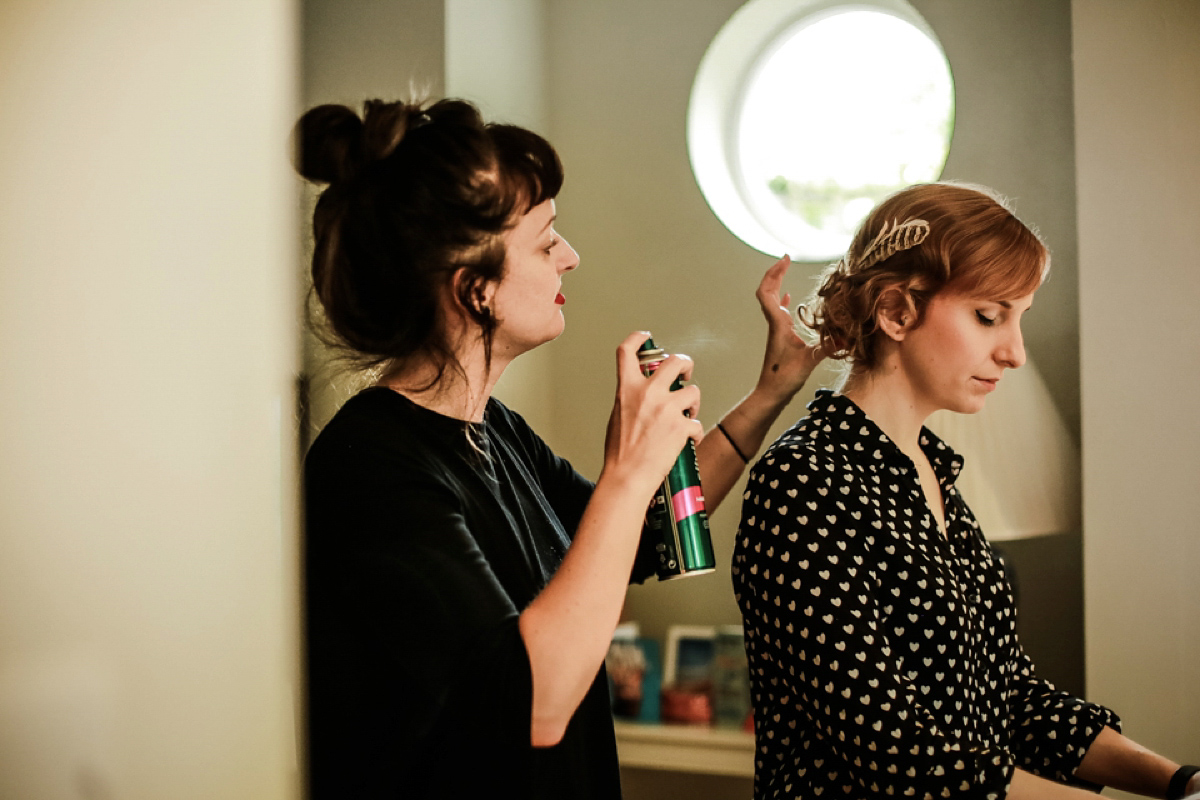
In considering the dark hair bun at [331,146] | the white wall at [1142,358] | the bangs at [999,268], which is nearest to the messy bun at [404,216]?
the dark hair bun at [331,146]

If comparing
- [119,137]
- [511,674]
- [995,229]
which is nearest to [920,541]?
[995,229]

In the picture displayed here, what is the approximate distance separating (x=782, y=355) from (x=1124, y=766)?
1.81ft

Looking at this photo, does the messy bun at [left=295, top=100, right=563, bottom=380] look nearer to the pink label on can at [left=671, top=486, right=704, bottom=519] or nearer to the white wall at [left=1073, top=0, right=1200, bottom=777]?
the pink label on can at [left=671, top=486, right=704, bottom=519]

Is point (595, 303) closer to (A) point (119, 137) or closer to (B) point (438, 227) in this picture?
(B) point (438, 227)

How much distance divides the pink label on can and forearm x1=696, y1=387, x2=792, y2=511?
265 mm

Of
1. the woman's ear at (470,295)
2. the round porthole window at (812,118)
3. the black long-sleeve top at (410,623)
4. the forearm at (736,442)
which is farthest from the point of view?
the round porthole window at (812,118)

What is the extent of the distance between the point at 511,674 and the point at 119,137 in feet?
1.21

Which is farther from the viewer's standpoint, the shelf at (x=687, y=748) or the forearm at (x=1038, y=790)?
the shelf at (x=687, y=748)

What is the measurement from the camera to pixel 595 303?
1731 millimetres

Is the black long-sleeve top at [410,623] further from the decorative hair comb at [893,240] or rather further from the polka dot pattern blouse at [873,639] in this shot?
the decorative hair comb at [893,240]

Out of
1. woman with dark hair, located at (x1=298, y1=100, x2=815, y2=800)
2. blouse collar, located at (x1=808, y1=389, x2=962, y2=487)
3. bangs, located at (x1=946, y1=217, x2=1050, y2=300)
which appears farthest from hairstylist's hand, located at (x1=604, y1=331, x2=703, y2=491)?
bangs, located at (x1=946, y1=217, x2=1050, y2=300)

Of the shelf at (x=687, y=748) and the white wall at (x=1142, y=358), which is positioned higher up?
the white wall at (x=1142, y=358)

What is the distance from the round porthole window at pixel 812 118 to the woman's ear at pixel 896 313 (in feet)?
2.45

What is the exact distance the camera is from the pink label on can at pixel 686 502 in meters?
0.73
